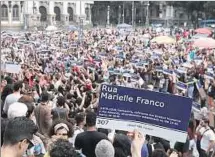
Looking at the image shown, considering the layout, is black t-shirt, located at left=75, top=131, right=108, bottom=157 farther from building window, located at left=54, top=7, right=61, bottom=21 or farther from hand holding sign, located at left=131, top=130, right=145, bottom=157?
building window, located at left=54, top=7, right=61, bottom=21

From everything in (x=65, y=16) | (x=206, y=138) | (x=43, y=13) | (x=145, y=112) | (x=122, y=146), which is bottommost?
(x=206, y=138)

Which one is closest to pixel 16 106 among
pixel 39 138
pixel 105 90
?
pixel 39 138

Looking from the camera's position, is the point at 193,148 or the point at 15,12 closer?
the point at 193,148

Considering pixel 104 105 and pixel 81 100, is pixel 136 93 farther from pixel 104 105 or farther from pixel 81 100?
pixel 81 100

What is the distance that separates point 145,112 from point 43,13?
82.8 metres

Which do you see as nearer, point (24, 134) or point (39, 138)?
point (24, 134)

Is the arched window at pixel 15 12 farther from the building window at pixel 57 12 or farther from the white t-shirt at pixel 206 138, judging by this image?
the white t-shirt at pixel 206 138

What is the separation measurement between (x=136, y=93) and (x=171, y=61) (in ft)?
43.3

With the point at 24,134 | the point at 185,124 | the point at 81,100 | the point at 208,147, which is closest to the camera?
the point at 24,134

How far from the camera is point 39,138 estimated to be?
→ 4.84 m

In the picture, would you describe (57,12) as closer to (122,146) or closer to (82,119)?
(82,119)

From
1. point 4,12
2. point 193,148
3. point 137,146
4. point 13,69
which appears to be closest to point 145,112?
point 137,146

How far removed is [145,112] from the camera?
4.73 metres

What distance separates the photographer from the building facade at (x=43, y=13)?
78.2m
